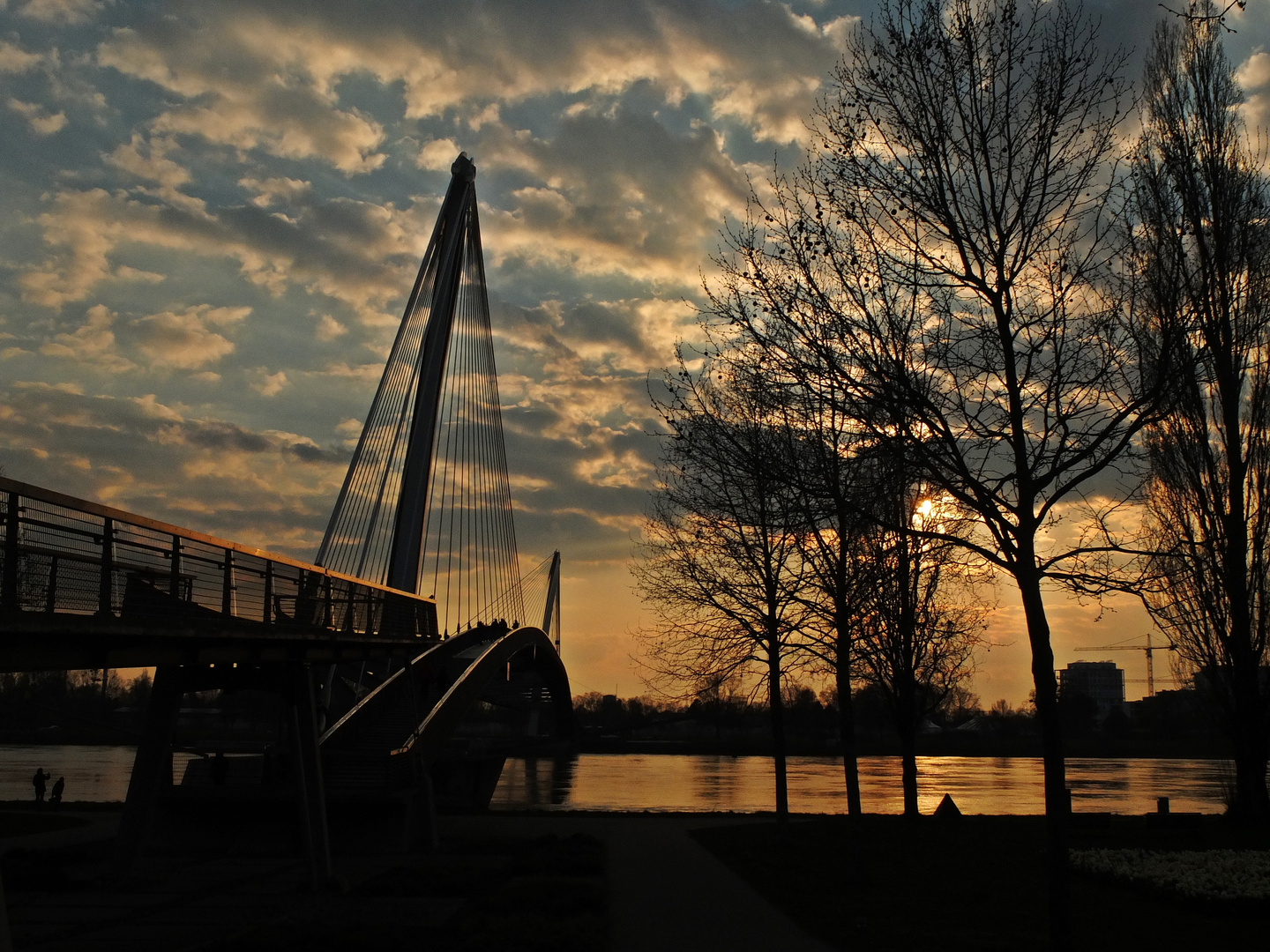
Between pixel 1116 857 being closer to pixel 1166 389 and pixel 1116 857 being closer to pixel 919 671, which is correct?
pixel 1166 389

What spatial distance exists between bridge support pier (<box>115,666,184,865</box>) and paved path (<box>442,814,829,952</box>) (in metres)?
8.02

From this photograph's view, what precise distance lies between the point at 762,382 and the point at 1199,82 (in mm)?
16377

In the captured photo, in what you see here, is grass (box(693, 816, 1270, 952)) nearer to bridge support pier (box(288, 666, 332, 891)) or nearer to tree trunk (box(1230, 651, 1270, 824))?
tree trunk (box(1230, 651, 1270, 824))

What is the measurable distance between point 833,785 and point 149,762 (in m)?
43.7

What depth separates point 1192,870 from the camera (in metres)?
15.8

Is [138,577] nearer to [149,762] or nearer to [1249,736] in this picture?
[149,762]

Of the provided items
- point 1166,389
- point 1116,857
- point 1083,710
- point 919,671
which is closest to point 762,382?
point 1166,389

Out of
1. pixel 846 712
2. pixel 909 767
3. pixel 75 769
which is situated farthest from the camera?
pixel 75 769

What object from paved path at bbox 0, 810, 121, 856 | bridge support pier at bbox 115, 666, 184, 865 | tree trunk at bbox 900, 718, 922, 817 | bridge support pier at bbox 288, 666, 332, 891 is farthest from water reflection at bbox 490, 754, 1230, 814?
bridge support pier at bbox 115, 666, 184, 865

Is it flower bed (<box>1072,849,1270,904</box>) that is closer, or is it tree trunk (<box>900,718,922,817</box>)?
flower bed (<box>1072,849,1270,904</box>)

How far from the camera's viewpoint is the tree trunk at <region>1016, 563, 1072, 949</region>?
951cm

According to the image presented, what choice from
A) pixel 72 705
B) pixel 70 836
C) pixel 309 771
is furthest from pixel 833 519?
pixel 72 705

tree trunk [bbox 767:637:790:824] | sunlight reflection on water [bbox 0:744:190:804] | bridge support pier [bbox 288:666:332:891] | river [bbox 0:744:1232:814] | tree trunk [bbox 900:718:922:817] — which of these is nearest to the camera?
bridge support pier [bbox 288:666:332:891]

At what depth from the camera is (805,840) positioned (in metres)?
23.2
